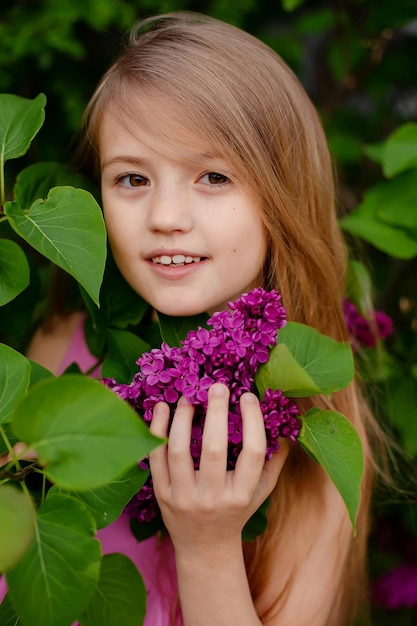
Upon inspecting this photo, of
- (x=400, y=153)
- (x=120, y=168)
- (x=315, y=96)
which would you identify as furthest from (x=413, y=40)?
(x=120, y=168)

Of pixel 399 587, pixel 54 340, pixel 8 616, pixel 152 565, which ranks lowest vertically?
pixel 399 587

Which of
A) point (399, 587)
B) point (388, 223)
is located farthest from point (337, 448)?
point (399, 587)

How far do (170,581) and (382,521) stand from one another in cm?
88

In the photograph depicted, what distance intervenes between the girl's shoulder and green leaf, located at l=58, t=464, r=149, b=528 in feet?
2.03

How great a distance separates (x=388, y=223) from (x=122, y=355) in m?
0.67

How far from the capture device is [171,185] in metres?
1.05

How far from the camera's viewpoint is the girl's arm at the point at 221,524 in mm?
901

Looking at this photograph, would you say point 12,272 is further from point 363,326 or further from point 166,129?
point 363,326

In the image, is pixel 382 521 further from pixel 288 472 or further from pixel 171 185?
pixel 171 185

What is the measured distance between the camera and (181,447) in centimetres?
91

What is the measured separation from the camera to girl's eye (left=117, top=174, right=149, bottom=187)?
1103mm

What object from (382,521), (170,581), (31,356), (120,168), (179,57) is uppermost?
(179,57)

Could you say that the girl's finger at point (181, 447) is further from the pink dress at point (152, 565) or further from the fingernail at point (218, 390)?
the pink dress at point (152, 565)

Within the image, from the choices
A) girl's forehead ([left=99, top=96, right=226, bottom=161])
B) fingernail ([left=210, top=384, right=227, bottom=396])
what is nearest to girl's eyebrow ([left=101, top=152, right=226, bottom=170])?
girl's forehead ([left=99, top=96, right=226, bottom=161])
